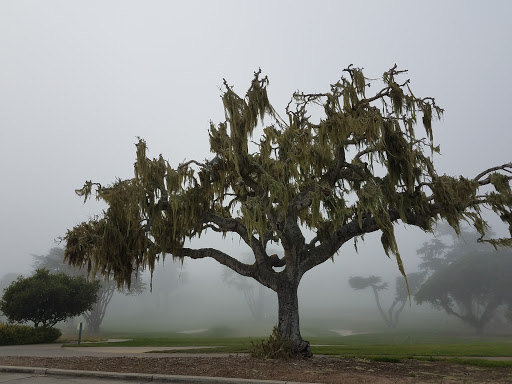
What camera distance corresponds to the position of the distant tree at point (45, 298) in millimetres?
25656

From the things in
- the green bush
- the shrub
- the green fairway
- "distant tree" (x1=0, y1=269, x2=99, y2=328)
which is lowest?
the green fairway

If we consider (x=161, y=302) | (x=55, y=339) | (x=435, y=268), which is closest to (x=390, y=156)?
(x=55, y=339)

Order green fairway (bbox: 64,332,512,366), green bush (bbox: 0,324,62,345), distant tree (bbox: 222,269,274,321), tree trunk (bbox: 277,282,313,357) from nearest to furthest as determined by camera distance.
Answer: tree trunk (bbox: 277,282,313,357) < green fairway (bbox: 64,332,512,366) < green bush (bbox: 0,324,62,345) < distant tree (bbox: 222,269,274,321)

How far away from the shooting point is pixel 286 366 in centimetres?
1066

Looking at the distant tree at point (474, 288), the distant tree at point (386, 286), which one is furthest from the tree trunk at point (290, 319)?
the distant tree at point (386, 286)

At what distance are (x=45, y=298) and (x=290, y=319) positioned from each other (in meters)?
19.6

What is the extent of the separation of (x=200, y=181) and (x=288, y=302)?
519cm

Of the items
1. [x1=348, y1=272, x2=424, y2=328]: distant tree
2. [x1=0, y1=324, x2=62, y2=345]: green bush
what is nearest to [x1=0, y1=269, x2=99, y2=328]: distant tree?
[x1=0, y1=324, x2=62, y2=345]: green bush

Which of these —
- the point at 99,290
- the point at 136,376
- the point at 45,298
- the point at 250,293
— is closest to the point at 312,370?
the point at 136,376

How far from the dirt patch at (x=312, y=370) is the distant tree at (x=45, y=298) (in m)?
15.3

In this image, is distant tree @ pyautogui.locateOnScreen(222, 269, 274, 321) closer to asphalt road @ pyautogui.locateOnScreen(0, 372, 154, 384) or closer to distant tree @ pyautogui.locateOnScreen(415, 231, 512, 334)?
distant tree @ pyautogui.locateOnScreen(415, 231, 512, 334)

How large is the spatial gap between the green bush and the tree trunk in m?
18.0

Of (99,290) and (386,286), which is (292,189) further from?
(386,286)

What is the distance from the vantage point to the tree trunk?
43.1 ft
